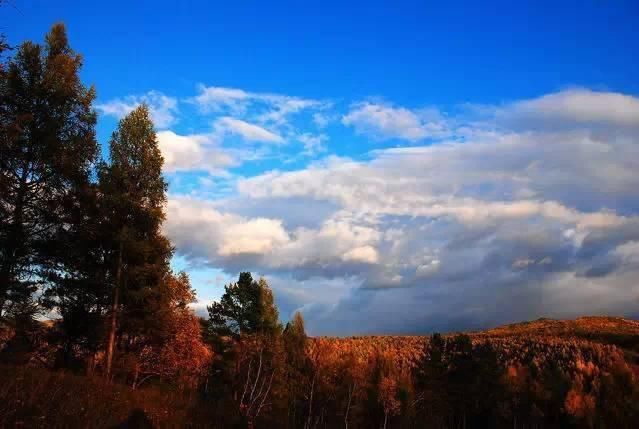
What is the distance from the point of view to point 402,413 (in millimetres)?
70750

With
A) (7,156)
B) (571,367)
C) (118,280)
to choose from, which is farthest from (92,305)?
(571,367)

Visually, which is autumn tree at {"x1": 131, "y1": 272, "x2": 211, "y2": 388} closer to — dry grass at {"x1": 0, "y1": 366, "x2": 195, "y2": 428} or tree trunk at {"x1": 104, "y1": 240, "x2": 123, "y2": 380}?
tree trunk at {"x1": 104, "y1": 240, "x2": 123, "y2": 380}

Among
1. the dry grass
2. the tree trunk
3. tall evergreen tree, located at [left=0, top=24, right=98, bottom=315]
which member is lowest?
the dry grass

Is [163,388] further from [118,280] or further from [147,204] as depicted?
[147,204]

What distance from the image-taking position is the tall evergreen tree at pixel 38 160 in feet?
61.5

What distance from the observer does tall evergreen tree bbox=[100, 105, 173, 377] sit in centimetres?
2536

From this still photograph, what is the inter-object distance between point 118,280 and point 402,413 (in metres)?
55.9

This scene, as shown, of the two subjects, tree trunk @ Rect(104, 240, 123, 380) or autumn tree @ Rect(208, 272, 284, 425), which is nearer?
tree trunk @ Rect(104, 240, 123, 380)

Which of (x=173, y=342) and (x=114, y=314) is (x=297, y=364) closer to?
(x=173, y=342)

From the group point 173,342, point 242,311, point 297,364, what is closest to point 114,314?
point 173,342

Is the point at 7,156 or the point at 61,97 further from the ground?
the point at 61,97

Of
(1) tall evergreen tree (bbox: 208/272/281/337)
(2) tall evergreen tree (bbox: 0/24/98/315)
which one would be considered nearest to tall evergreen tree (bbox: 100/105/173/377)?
(2) tall evergreen tree (bbox: 0/24/98/315)

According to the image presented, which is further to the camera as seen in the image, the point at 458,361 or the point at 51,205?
the point at 458,361

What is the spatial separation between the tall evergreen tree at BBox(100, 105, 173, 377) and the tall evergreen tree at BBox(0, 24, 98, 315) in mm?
4325
